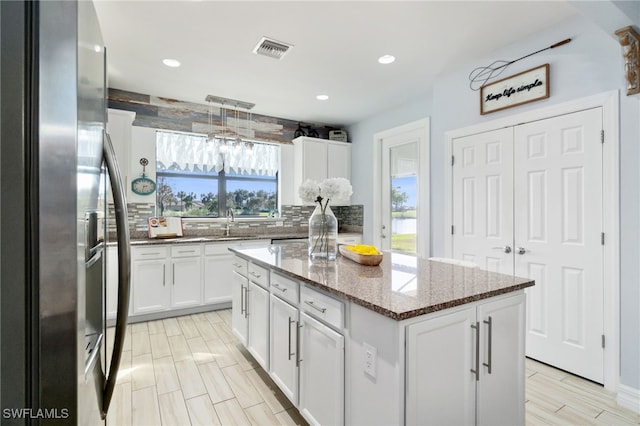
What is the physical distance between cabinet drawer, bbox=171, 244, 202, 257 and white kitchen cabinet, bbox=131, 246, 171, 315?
3.5 inches

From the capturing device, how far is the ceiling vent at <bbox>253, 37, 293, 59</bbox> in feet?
9.17

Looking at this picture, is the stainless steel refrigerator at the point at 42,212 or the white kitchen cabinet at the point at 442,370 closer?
the stainless steel refrigerator at the point at 42,212

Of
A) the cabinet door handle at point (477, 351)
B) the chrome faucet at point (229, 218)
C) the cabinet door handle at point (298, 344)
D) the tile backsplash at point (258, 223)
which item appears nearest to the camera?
the cabinet door handle at point (477, 351)

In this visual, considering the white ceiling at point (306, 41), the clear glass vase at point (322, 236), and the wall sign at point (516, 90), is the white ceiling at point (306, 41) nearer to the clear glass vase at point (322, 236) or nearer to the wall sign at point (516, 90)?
the wall sign at point (516, 90)

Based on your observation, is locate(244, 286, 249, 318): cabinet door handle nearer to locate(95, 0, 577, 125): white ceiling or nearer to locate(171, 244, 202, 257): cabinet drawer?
locate(171, 244, 202, 257): cabinet drawer

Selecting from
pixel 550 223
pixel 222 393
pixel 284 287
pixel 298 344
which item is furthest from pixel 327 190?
pixel 550 223

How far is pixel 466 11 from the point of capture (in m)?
2.37

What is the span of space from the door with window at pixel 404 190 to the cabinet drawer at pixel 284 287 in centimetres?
247

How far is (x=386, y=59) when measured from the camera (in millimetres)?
3123

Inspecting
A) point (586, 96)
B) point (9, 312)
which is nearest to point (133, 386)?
point (9, 312)

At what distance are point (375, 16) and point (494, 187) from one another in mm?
1859

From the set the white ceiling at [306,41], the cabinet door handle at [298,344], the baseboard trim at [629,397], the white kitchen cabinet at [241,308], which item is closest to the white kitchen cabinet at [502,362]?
the cabinet door handle at [298,344]

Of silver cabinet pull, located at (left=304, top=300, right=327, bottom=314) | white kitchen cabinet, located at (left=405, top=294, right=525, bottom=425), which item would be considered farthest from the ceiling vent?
white kitchen cabinet, located at (left=405, top=294, right=525, bottom=425)

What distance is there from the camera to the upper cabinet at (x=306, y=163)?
5016mm
